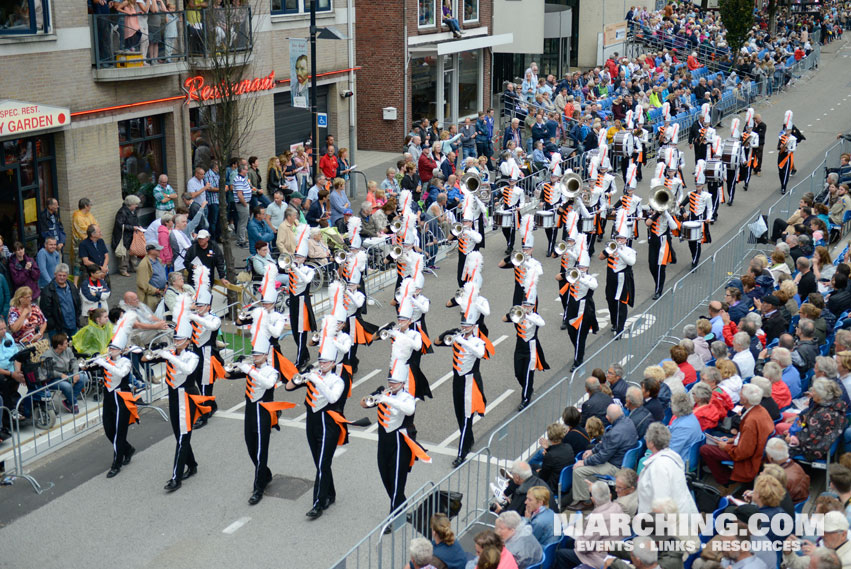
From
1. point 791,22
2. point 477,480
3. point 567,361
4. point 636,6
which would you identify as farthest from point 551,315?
point 791,22

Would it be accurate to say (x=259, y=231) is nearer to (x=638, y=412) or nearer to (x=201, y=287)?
(x=201, y=287)

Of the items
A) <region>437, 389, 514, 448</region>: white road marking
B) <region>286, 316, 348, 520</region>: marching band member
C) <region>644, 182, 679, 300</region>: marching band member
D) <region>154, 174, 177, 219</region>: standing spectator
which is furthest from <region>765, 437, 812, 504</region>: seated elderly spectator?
<region>154, 174, 177, 219</region>: standing spectator

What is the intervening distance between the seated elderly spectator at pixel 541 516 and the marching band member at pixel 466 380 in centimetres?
338

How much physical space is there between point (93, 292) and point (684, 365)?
8111 millimetres

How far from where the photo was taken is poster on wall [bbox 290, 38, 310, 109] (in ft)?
68.7

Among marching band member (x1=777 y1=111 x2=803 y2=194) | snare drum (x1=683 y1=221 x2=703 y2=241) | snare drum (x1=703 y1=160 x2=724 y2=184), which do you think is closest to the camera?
snare drum (x1=683 y1=221 x2=703 y2=241)

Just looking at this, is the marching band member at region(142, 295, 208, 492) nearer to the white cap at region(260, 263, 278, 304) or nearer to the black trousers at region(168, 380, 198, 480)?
the black trousers at region(168, 380, 198, 480)

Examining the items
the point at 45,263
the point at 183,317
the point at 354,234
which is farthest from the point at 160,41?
the point at 183,317

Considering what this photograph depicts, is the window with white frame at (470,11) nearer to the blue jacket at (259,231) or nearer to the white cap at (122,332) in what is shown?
the blue jacket at (259,231)

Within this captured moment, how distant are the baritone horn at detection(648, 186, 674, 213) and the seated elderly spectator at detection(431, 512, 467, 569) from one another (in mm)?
10722

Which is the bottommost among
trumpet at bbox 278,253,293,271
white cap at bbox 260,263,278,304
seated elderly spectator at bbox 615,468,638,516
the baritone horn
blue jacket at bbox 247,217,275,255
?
seated elderly spectator at bbox 615,468,638,516

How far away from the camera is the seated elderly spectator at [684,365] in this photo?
11875 millimetres

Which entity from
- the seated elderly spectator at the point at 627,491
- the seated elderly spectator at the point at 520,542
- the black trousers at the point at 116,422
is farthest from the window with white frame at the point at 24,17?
the seated elderly spectator at the point at 627,491

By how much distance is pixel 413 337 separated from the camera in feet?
37.7
